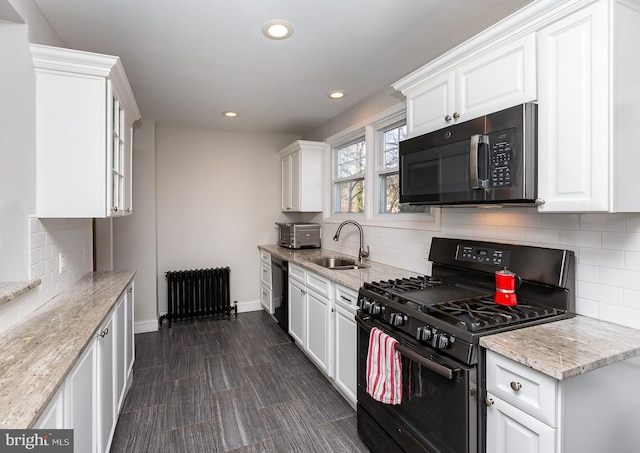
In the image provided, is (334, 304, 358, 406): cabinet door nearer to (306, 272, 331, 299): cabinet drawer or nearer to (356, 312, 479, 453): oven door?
(306, 272, 331, 299): cabinet drawer

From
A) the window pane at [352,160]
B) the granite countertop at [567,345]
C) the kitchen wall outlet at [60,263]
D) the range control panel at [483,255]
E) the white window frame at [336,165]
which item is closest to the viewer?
the granite countertop at [567,345]

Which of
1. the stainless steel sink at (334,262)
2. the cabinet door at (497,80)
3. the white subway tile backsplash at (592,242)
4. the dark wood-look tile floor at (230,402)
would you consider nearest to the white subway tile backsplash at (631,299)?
the white subway tile backsplash at (592,242)

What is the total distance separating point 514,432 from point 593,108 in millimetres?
1227

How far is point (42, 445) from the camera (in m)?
0.98

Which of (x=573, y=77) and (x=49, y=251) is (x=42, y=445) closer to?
(x=49, y=251)

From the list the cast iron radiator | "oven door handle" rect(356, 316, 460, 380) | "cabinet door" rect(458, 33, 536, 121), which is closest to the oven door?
"oven door handle" rect(356, 316, 460, 380)

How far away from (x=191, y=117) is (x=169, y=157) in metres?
0.70

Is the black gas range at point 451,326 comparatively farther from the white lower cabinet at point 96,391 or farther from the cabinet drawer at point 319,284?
the white lower cabinet at point 96,391

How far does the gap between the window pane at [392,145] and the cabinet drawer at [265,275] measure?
204 cm

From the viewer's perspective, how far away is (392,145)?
121 inches

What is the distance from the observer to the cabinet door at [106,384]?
5.24 feet

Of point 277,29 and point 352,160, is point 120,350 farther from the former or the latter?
point 352,160

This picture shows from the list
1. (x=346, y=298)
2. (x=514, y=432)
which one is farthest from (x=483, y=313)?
(x=346, y=298)

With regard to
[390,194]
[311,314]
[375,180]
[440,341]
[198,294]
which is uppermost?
[375,180]
